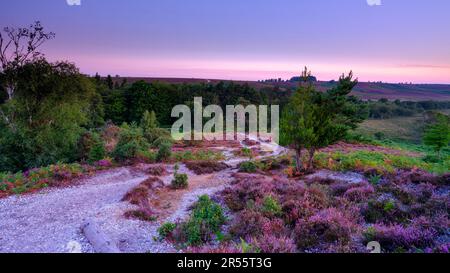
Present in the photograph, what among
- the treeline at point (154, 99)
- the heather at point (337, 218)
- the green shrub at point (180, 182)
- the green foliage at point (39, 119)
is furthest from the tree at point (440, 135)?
the green foliage at point (39, 119)

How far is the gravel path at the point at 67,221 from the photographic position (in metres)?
8.49

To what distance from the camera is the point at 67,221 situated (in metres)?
10.6

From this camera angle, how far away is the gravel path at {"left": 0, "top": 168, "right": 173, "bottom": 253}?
8.49m

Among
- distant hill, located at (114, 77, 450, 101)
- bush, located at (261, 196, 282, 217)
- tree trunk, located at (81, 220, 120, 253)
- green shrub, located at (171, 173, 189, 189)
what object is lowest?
green shrub, located at (171, 173, 189, 189)

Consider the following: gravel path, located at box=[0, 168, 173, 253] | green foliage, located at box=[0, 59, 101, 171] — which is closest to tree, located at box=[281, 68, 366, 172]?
gravel path, located at box=[0, 168, 173, 253]

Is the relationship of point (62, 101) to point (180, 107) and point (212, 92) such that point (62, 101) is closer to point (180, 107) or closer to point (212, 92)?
point (180, 107)

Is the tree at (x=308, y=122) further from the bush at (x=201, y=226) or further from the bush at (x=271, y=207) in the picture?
the bush at (x=201, y=226)

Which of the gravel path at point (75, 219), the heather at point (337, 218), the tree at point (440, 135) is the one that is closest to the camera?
the heather at point (337, 218)

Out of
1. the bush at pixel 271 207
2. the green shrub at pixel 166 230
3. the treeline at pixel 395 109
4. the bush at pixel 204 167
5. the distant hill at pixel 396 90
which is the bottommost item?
the bush at pixel 204 167

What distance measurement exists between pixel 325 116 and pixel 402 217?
11151 millimetres

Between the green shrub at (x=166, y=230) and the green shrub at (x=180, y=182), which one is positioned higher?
the green shrub at (x=166, y=230)

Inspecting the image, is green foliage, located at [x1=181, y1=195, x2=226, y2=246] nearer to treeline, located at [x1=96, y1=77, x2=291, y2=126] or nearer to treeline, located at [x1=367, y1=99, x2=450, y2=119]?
treeline, located at [x1=96, y1=77, x2=291, y2=126]

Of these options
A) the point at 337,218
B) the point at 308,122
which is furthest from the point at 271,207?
the point at 308,122

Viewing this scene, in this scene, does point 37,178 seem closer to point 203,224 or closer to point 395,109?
point 203,224
